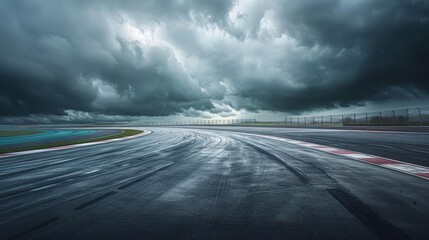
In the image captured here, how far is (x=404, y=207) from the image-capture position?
364 cm

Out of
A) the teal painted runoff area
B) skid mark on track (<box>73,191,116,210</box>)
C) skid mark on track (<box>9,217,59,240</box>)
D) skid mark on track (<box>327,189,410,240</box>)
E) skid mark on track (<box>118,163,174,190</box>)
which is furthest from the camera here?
the teal painted runoff area

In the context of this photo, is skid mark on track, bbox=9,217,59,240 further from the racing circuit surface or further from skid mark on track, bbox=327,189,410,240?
skid mark on track, bbox=327,189,410,240

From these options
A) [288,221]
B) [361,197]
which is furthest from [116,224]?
[361,197]

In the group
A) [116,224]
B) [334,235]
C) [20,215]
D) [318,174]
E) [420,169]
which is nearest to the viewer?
[334,235]

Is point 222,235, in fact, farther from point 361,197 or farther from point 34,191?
point 34,191

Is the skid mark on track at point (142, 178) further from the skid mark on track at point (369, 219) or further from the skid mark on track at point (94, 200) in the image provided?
the skid mark on track at point (369, 219)

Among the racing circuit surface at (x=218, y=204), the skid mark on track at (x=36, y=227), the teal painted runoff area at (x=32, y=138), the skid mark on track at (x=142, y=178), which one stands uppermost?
the teal painted runoff area at (x=32, y=138)

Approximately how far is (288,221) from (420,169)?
5.09m

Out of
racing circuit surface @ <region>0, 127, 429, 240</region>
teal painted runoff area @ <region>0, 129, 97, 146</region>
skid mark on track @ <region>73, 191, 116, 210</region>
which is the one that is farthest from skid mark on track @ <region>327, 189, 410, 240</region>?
teal painted runoff area @ <region>0, 129, 97, 146</region>

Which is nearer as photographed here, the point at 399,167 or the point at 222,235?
the point at 222,235

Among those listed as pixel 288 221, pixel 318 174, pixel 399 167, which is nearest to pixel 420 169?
pixel 399 167

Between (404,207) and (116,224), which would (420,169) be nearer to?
(404,207)

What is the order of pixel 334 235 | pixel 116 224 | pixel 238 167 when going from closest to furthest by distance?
pixel 334 235 → pixel 116 224 → pixel 238 167

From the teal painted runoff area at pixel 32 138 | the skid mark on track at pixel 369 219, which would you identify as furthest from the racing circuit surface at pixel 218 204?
the teal painted runoff area at pixel 32 138
